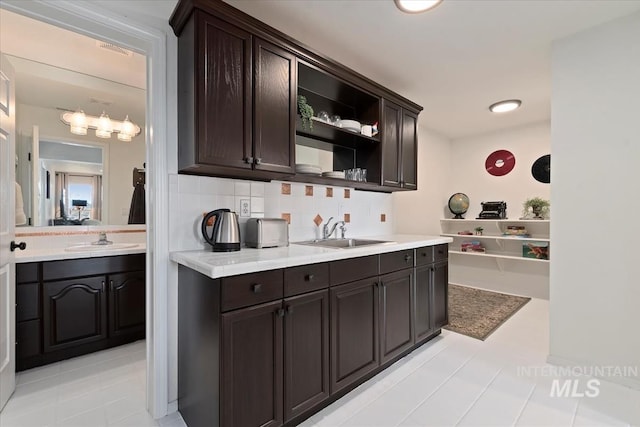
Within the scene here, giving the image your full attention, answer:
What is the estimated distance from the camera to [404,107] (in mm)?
2795

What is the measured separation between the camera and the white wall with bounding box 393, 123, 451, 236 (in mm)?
4160

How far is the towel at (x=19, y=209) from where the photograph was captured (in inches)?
89.5

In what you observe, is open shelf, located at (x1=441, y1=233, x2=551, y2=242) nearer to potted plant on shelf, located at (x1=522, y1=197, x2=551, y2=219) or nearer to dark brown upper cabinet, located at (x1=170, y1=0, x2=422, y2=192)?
potted plant on shelf, located at (x1=522, y1=197, x2=551, y2=219)

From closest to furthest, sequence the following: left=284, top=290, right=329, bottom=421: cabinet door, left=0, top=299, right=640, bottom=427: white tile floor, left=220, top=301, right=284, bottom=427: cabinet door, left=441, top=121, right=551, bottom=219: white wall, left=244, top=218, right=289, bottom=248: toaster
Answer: left=220, top=301, right=284, bottom=427: cabinet door
left=284, top=290, right=329, bottom=421: cabinet door
left=0, top=299, right=640, bottom=427: white tile floor
left=244, top=218, right=289, bottom=248: toaster
left=441, top=121, right=551, bottom=219: white wall

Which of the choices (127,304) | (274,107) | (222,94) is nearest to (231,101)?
(222,94)

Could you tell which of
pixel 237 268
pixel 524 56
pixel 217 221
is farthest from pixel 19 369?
pixel 524 56

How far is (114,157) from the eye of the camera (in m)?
2.79

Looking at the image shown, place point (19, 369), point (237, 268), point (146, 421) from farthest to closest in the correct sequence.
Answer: point (19, 369) < point (146, 421) < point (237, 268)

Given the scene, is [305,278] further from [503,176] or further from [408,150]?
[503,176]

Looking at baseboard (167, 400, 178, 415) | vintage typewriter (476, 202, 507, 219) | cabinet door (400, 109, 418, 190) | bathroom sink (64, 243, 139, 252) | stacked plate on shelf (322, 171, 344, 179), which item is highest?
cabinet door (400, 109, 418, 190)

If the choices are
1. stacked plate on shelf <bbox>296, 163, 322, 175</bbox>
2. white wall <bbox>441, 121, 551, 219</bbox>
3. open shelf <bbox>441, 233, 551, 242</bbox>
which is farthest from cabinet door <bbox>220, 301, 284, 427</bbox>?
white wall <bbox>441, 121, 551, 219</bbox>

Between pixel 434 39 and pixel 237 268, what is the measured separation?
83.5 inches

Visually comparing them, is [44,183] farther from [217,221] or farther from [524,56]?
[524,56]

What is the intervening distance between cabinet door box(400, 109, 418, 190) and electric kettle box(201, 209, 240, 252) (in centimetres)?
177
